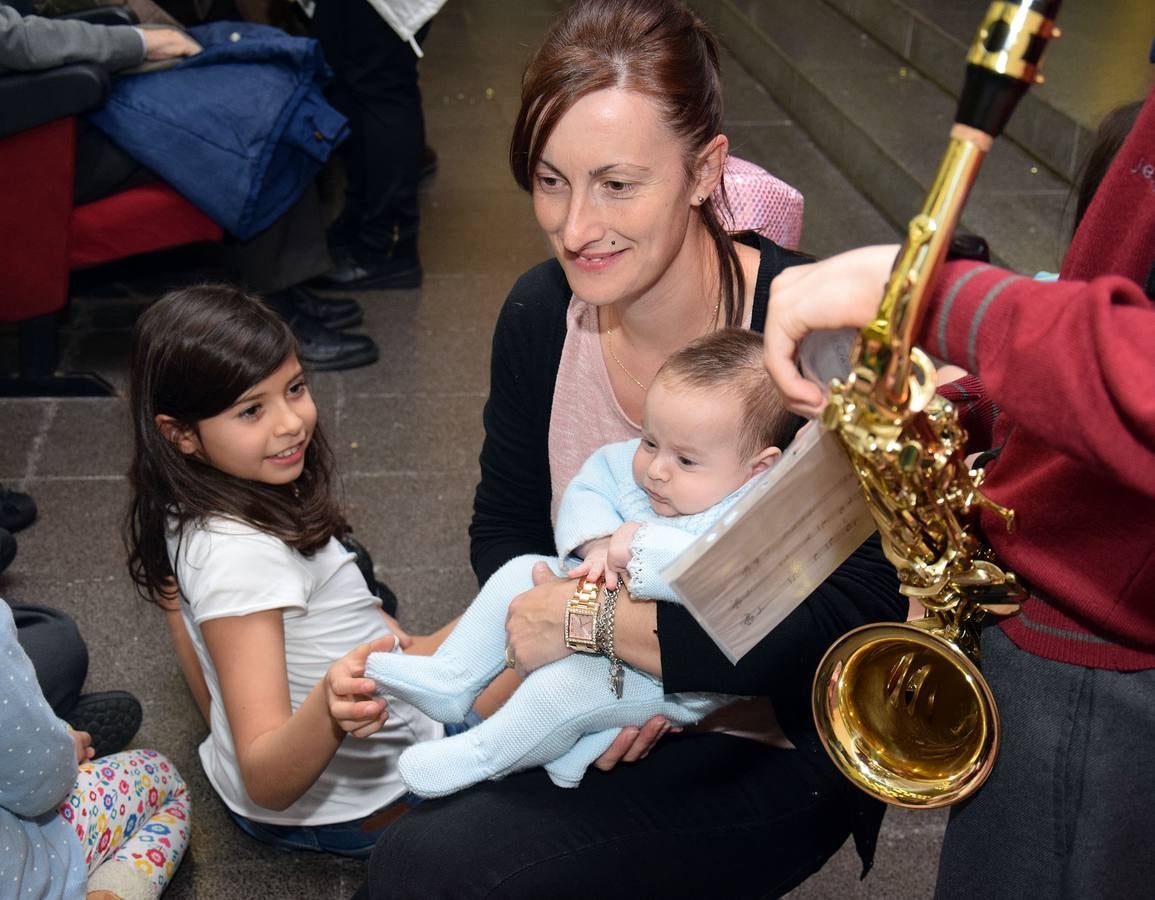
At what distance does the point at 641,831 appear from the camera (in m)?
1.69

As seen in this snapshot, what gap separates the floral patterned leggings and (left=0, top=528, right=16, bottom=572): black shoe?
74cm

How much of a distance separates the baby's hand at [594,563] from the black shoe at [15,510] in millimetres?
2006

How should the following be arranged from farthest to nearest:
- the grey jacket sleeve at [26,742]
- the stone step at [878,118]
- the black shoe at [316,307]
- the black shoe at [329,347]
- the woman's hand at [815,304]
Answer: the stone step at [878,118]
the black shoe at [316,307]
the black shoe at [329,347]
the grey jacket sleeve at [26,742]
the woman's hand at [815,304]

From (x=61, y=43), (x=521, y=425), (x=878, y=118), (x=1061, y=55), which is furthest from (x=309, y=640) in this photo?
(x=1061, y=55)

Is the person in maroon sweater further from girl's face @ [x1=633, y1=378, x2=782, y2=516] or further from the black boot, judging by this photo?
the black boot

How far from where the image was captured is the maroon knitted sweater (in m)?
0.94

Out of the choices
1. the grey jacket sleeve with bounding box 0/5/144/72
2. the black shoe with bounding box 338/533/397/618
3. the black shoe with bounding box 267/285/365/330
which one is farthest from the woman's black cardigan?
the black shoe with bounding box 267/285/365/330

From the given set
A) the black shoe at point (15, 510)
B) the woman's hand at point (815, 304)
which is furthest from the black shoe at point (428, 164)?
the woman's hand at point (815, 304)

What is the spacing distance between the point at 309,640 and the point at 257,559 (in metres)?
0.23

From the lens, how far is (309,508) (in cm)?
223

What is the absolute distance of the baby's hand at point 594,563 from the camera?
174 centimetres

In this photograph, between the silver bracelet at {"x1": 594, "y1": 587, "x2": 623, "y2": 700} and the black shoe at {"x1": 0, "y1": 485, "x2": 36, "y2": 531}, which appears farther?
the black shoe at {"x1": 0, "y1": 485, "x2": 36, "y2": 531}

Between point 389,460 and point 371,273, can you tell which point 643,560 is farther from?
point 371,273

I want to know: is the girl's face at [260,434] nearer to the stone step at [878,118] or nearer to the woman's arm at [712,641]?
the woman's arm at [712,641]
